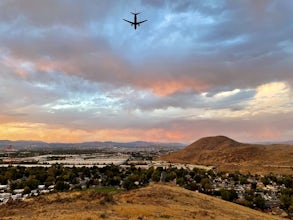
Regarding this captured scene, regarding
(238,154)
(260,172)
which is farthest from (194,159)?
(260,172)

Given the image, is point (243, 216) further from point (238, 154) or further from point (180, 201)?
point (238, 154)

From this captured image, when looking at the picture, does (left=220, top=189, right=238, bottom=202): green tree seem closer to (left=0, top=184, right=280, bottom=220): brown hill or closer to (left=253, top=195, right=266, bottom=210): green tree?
(left=253, top=195, right=266, bottom=210): green tree

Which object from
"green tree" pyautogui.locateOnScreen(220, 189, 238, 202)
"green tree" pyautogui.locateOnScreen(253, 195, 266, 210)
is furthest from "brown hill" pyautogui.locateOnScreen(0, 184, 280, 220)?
"green tree" pyautogui.locateOnScreen(253, 195, 266, 210)

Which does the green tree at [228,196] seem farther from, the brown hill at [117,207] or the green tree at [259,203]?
the brown hill at [117,207]

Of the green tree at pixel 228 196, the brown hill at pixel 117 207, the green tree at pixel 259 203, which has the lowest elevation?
the green tree at pixel 259 203

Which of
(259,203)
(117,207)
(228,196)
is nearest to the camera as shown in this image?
(117,207)

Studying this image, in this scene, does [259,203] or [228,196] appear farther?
[228,196]

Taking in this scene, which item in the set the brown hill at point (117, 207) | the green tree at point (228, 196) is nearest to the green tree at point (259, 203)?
the green tree at point (228, 196)

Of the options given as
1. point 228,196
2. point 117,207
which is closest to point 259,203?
point 228,196

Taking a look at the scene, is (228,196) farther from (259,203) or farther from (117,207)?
(117,207)

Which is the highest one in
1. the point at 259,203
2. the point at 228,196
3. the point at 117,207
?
the point at 117,207
